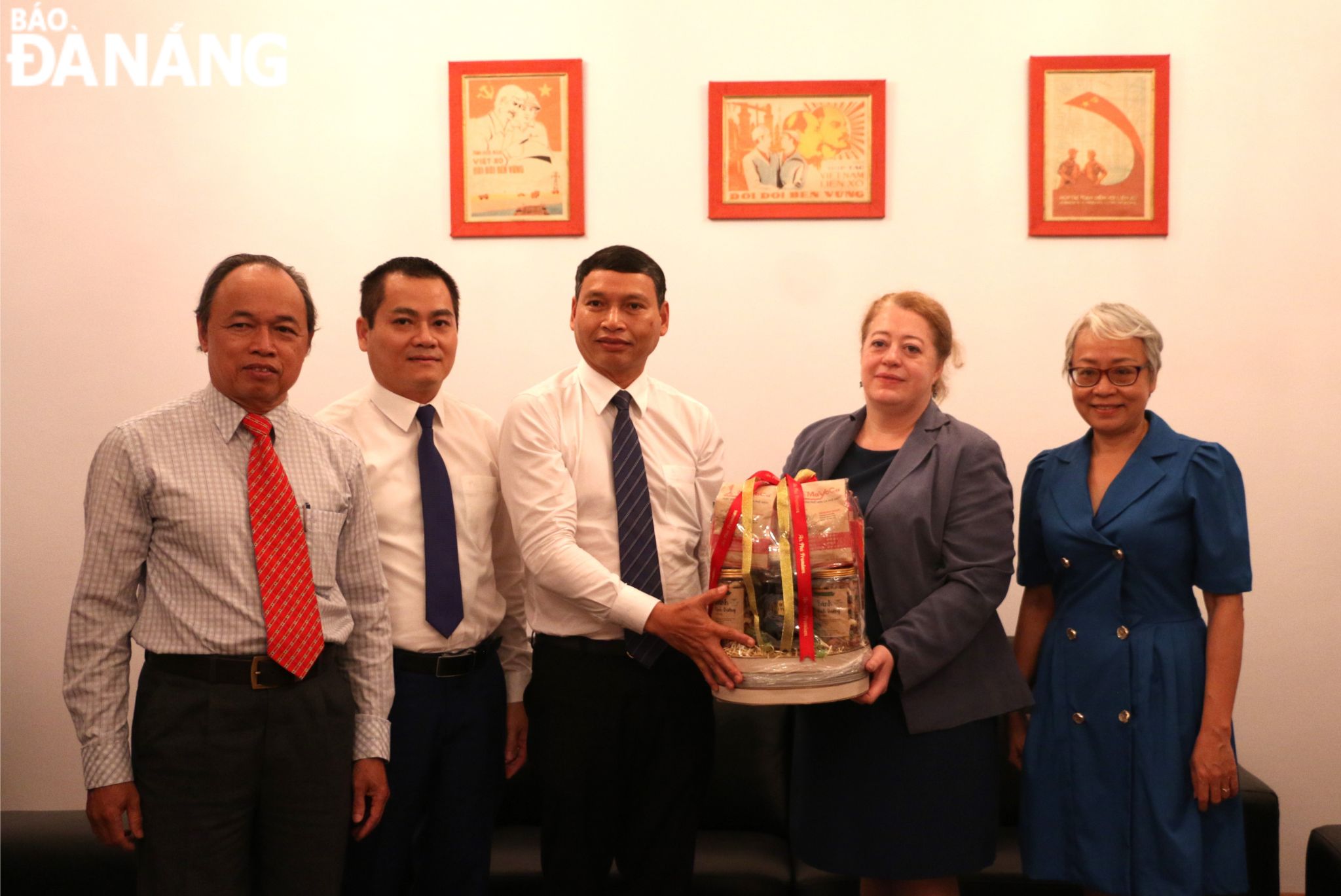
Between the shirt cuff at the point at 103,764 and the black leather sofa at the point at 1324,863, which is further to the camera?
the black leather sofa at the point at 1324,863

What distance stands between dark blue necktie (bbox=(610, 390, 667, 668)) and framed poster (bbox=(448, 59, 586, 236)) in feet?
3.88

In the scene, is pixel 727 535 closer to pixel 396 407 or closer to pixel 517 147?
pixel 396 407

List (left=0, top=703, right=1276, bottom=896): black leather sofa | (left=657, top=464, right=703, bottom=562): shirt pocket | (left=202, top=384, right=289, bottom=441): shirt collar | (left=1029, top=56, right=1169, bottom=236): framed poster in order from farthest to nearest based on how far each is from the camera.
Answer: (left=1029, top=56, right=1169, bottom=236): framed poster < (left=0, top=703, right=1276, bottom=896): black leather sofa < (left=657, top=464, right=703, bottom=562): shirt pocket < (left=202, top=384, right=289, bottom=441): shirt collar

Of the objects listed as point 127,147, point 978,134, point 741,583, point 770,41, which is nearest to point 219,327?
point 741,583

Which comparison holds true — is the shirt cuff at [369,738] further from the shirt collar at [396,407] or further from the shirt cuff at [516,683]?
the shirt collar at [396,407]

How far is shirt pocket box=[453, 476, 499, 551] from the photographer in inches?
85.0

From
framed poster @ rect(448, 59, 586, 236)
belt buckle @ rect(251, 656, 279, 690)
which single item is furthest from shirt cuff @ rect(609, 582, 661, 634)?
framed poster @ rect(448, 59, 586, 236)

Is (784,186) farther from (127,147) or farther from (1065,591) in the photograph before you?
(127,147)

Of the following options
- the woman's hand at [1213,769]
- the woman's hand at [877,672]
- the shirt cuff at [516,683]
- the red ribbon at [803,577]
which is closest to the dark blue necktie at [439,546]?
the shirt cuff at [516,683]

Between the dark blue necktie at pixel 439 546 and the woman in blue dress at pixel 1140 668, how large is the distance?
4.08 ft

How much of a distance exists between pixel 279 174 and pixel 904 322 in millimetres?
2041

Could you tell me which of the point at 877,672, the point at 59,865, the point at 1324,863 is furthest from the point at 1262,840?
the point at 59,865

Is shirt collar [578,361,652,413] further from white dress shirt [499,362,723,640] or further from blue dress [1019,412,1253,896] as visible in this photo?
blue dress [1019,412,1253,896]

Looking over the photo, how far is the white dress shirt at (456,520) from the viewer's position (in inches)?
81.7
